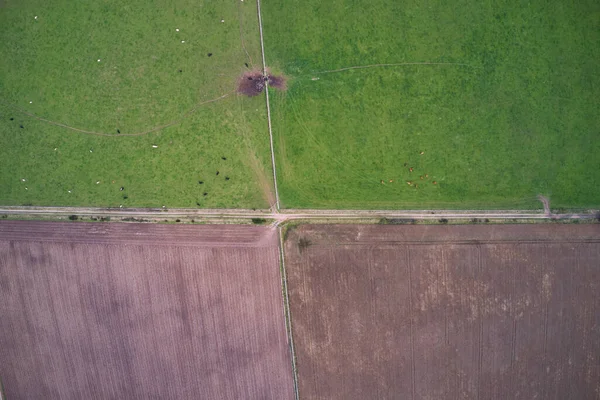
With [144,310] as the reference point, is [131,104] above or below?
above

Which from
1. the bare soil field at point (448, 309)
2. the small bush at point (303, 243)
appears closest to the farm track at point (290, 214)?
the bare soil field at point (448, 309)

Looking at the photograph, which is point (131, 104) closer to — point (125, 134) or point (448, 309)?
point (125, 134)

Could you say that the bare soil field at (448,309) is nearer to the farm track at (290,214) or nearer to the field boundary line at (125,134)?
the farm track at (290,214)

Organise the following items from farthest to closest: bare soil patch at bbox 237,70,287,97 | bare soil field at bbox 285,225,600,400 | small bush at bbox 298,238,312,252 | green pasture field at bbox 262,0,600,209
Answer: small bush at bbox 298,238,312,252, bare soil field at bbox 285,225,600,400, bare soil patch at bbox 237,70,287,97, green pasture field at bbox 262,0,600,209

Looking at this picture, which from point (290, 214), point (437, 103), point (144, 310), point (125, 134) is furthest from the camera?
point (144, 310)

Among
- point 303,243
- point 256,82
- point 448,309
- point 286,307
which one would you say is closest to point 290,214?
point 303,243

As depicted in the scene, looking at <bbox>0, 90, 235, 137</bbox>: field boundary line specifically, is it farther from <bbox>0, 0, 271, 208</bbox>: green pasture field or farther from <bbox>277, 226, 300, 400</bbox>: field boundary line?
<bbox>277, 226, 300, 400</bbox>: field boundary line

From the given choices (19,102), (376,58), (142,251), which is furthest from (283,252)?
(19,102)

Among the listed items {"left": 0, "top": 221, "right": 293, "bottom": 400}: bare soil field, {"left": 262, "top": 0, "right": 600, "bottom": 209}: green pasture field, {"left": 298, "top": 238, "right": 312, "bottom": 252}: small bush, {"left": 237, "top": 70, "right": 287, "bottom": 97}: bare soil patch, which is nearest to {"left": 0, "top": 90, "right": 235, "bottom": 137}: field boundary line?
{"left": 237, "top": 70, "right": 287, "bottom": 97}: bare soil patch
